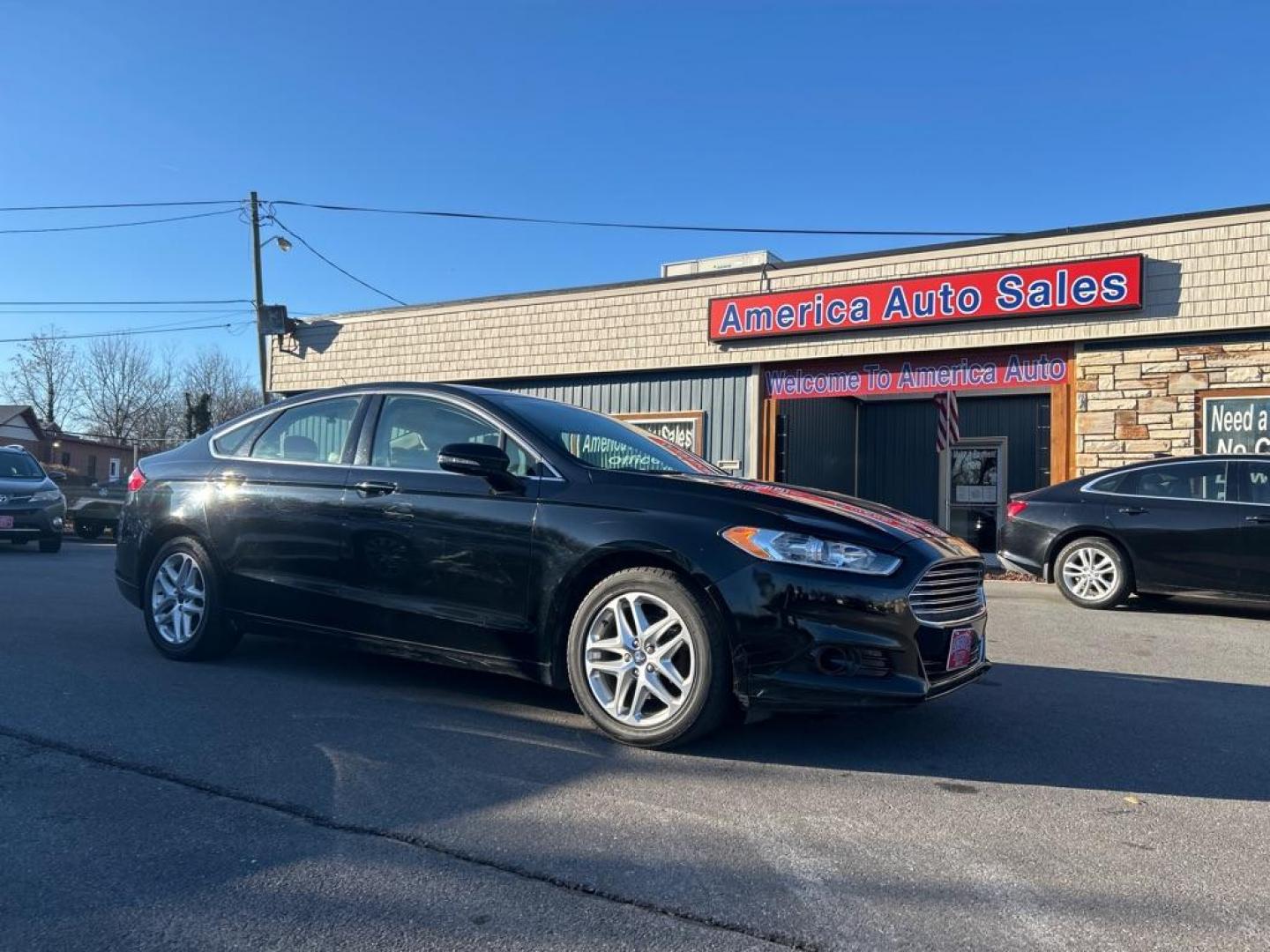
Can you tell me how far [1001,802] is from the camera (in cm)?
356

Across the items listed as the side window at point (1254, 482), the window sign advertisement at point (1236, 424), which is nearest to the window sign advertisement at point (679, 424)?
the window sign advertisement at point (1236, 424)

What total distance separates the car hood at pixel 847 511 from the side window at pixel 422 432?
106cm

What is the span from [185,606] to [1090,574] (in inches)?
292

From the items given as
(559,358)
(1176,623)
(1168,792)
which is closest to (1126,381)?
(1176,623)

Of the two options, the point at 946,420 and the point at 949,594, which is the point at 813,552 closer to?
the point at 949,594

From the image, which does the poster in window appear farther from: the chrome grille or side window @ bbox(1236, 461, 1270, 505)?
the chrome grille

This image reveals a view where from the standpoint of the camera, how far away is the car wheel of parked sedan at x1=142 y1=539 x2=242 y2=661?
5547 mm

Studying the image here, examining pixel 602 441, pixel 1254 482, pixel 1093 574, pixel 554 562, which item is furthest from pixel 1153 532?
pixel 554 562

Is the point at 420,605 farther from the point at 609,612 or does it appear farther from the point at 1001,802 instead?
the point at 1001,802

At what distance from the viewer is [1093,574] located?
897 cm

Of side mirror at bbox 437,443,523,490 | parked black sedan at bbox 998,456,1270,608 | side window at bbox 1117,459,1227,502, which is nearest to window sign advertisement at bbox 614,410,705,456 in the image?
parked black sedan at bbox 998,456,1270,608

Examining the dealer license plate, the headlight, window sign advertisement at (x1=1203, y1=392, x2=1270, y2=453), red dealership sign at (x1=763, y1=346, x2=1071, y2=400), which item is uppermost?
red dealership sign at (x1=763, y1=346, x2=1071, y2=400)

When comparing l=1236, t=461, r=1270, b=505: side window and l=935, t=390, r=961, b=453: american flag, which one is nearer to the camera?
l=1236, t=461, r=1270, b=505: side window

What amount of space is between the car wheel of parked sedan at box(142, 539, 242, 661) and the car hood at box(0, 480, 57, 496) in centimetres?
906
